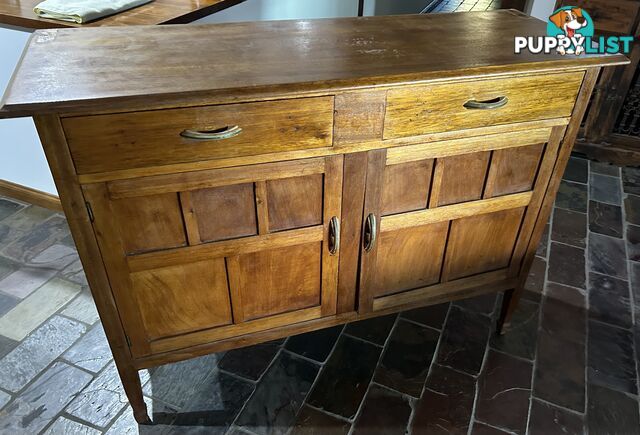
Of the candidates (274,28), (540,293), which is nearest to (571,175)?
(540,293)

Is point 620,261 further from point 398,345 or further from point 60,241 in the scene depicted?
point 60,241

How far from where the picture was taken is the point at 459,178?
4.42ft

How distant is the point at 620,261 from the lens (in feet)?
7.14

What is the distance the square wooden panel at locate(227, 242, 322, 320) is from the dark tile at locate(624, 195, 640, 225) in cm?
188

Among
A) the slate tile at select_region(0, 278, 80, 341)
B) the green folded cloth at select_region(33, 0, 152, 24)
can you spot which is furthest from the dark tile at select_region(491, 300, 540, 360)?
the green folded cloth at select_region(33, 0, 152, 24)

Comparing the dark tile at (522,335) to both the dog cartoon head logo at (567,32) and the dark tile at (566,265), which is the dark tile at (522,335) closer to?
the dark tile at (566,265)

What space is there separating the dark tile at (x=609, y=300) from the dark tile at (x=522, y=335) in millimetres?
233

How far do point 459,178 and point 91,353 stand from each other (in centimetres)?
135

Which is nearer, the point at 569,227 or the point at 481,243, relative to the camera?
the point at 481,243

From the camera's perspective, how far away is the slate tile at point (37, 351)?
160 cm

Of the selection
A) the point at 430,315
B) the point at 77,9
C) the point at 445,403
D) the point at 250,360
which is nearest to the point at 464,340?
the point at 430,315

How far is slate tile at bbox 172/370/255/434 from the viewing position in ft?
4.88

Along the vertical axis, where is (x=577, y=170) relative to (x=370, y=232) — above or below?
below

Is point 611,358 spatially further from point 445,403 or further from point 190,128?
point 190,128
